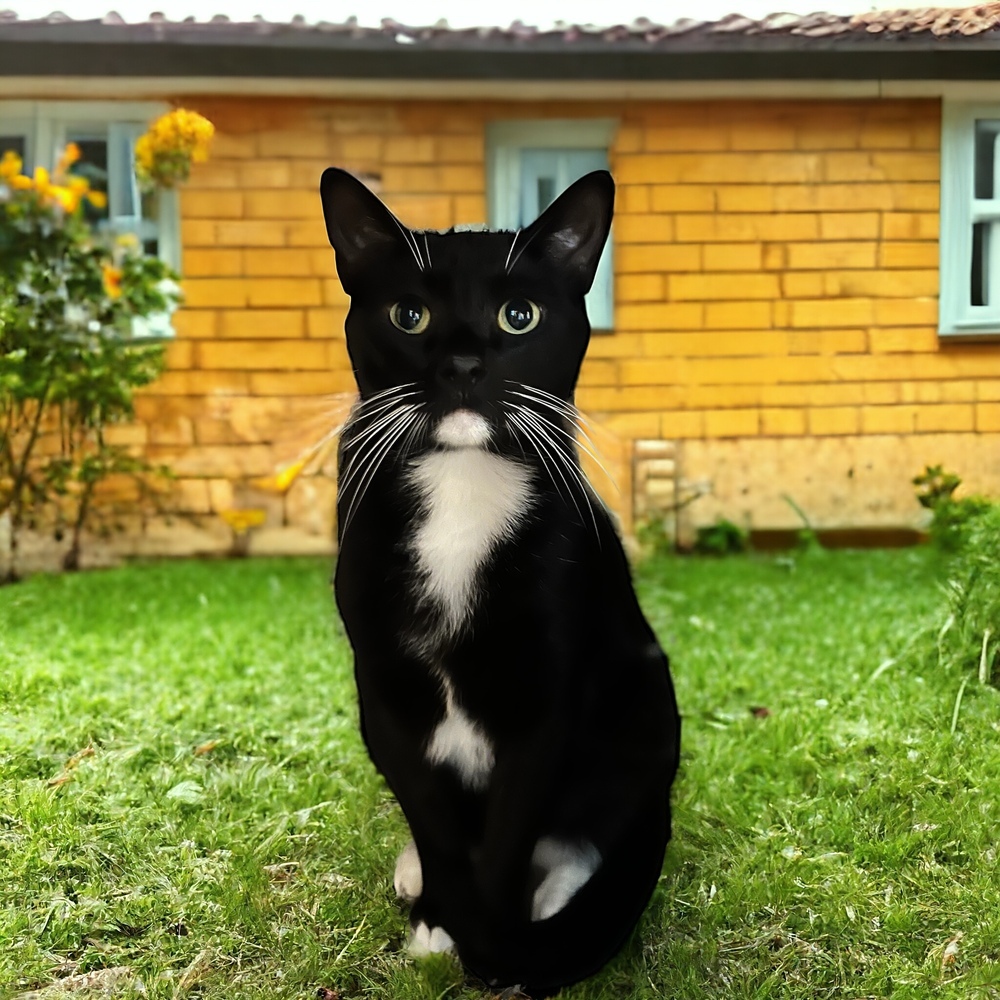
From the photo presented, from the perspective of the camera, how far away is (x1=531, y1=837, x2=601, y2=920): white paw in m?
1.04

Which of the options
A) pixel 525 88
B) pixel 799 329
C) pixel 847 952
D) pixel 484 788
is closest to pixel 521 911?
pixel 484 788

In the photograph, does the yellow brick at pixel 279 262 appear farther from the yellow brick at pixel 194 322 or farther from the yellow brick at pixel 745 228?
the yellow brick at pixel 745 228

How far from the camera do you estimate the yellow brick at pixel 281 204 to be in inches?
55.1

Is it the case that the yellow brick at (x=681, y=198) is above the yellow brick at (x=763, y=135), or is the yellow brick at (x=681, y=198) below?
below

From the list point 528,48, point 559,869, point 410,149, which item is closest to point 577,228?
point 528,48

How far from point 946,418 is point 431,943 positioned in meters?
0.85

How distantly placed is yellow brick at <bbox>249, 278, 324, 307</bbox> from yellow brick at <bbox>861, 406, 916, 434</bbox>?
0.77 m

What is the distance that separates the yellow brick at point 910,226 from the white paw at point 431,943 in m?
0.95

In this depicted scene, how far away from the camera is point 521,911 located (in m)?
1.01

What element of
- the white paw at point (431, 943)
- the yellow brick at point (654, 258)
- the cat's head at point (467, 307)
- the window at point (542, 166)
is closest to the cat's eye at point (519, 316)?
the cat's head at point (467, 307)

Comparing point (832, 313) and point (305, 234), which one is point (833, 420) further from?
point (305, 234)

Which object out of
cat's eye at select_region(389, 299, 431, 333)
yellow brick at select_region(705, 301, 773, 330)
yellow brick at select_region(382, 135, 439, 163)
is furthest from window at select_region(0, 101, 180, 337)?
yellow brick at select_region(705, 301, 773, 330)

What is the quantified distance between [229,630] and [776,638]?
965mm

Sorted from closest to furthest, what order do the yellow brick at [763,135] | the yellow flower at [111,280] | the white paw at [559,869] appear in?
the white paw at [559,869], the yellow brick at [763,135], the yellow flower at [111,280]
